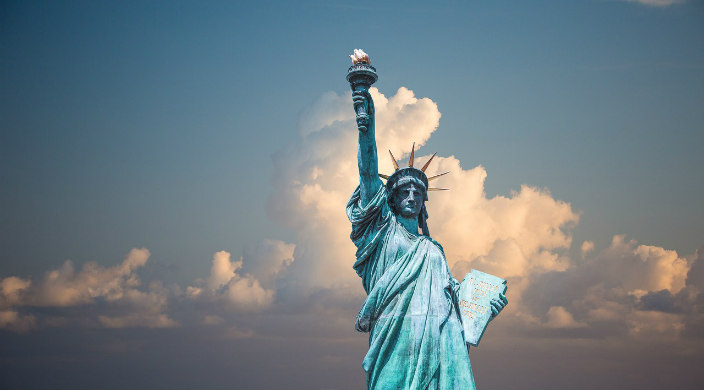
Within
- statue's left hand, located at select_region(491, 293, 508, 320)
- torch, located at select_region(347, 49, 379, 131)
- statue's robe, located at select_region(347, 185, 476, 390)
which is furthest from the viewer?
statue's left hand, located at select_region(491, 293, 508, 320)

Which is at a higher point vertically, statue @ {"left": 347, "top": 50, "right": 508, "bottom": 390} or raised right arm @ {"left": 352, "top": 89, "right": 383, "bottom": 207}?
raised right arm @ {"left": 352, "top": 89, "right": 383, "bottom": 207}

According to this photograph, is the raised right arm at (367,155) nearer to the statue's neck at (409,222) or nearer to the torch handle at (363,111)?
the torch handle at (363,111)

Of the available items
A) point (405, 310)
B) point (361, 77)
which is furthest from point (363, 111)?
point (405, 310)

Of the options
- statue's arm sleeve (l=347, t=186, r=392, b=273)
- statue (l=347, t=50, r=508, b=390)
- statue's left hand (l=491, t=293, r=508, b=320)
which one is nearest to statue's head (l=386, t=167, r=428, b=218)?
statue (l=347, t=50, r=508, b=390)

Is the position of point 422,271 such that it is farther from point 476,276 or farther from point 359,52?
point 359,52

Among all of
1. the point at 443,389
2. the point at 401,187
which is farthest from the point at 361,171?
the point at 443,389

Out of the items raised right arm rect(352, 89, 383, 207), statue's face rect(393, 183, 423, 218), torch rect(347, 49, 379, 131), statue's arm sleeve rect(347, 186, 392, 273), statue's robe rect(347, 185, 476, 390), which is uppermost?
torch rect(347, 49, 379, 131)

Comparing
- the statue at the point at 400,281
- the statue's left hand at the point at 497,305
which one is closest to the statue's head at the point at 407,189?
the statue at the point at 400,281

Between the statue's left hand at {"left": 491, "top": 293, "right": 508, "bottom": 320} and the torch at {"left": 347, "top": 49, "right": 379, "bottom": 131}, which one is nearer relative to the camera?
the torch at {"left": 347, "top": 49, "right": 379, "bottom": 131}

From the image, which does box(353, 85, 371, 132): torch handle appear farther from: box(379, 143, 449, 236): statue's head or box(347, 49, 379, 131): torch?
box(379, 143, 449, 236): statue's head

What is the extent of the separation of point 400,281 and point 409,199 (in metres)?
1.99

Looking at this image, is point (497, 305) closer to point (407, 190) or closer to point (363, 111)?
point (407, 190)

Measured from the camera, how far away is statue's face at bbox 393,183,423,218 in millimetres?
17828

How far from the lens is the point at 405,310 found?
54.7 feet
